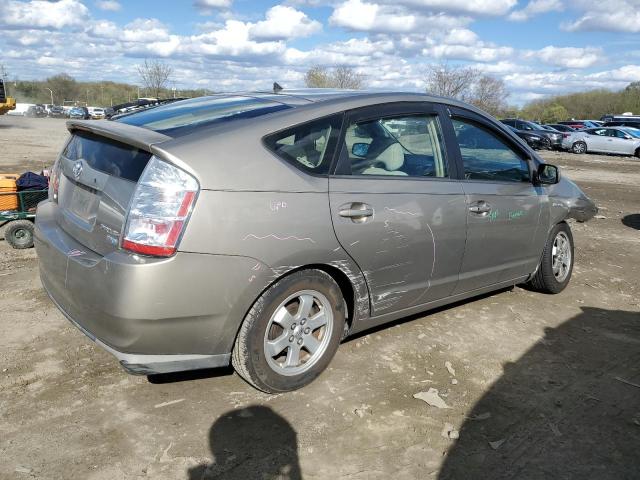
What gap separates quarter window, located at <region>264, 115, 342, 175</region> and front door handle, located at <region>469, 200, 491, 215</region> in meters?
1.27

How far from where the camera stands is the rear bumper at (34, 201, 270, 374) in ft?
8.52

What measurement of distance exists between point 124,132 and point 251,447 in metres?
1.79

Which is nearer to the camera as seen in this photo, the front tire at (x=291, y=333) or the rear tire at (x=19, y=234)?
the front tire at (x=291, y=333)

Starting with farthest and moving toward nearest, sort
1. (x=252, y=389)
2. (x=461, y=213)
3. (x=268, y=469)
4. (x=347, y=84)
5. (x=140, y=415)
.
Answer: (x=347, y=84) → (x=461, y=213) → (x=252, y=389) → (x=140, y=415) → (x=268, y=469)

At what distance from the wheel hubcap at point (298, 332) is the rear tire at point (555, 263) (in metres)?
2.59

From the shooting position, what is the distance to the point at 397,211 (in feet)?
11.2

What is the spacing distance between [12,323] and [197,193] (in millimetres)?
2371

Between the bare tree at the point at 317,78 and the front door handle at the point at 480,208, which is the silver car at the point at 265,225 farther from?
the bare tree at the point at 317,78

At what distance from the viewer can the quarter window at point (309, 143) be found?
300 centimetres

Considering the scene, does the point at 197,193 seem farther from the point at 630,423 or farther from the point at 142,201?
the point at 630,423

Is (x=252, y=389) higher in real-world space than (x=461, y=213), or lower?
lower

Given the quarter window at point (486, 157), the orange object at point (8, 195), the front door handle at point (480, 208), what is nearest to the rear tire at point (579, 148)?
the quarter window at point (486, 157)

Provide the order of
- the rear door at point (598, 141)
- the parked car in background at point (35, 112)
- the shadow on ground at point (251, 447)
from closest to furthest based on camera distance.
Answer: the shadow on ground at point (251, 447), the rear door at point (598, 141), the parked car in background at point (35, 112)

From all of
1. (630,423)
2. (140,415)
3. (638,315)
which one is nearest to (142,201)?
(140,415)
